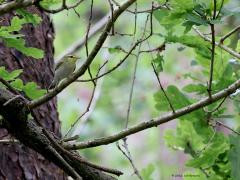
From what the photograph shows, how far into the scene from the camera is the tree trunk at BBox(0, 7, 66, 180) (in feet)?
5.87

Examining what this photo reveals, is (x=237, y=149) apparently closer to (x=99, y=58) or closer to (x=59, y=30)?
(x=99, y=58)

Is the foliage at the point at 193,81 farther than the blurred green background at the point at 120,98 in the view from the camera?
No

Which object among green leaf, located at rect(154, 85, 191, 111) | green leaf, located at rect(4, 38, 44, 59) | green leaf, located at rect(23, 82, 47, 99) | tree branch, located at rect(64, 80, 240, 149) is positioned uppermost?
green leaf, located at rect(154, 85, 191, 111)

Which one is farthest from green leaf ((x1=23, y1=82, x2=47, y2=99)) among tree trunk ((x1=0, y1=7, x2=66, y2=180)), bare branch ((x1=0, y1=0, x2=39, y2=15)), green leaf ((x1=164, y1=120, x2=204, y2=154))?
green leaf ((x1=164, y1=120, x2=204, y2=154))

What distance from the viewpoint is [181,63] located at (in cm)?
527

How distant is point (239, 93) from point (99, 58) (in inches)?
95.2

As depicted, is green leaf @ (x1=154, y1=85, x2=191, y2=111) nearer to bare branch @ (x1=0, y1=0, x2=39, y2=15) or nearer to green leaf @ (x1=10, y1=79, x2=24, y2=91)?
green leaf @ (x1=10, y1=79, x2=24, y2=91)

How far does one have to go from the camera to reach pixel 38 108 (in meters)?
1.95

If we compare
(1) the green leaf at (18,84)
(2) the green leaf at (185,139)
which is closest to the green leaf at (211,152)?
(2) the green leaf at (185,139)

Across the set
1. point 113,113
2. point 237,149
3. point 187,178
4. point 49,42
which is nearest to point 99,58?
point 113,113

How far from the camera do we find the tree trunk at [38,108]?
1789 millimetres

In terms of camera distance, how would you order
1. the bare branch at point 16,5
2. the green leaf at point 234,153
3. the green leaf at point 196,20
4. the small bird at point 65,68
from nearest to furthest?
1. the bare branch at point 16,5
2. the green leaf at point 196,20
3. the small bird at point 65,68
4. the green leaf at point 234,153

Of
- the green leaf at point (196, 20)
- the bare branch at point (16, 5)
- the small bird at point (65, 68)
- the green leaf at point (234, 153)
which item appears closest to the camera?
the bare branch at point (16, 5)

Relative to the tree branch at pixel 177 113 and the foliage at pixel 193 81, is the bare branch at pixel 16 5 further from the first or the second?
the tree branch at pixel 177 113
